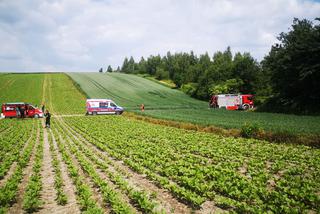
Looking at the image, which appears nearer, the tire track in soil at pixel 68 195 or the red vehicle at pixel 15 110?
the tire track in soil at pixel 68 195

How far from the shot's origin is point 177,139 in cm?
1938

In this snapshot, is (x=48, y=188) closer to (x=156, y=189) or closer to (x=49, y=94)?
(x=156, y=189)

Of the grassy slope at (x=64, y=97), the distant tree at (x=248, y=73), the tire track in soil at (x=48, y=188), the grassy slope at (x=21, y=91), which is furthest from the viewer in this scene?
the distant tree at (x=248, y=73)

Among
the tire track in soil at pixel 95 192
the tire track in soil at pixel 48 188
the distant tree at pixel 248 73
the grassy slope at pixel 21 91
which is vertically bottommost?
the tire track in soil at pixel 48 188

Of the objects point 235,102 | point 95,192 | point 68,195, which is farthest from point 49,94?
point 95,192

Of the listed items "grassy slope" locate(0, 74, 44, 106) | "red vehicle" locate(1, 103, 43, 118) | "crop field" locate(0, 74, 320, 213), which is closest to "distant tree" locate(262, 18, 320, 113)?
"crop field" locate(0, 74, 320, 213)

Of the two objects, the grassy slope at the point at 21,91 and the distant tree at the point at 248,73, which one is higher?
the distant tree at the point at 248,73

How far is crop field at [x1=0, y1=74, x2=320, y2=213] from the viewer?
7629 mm

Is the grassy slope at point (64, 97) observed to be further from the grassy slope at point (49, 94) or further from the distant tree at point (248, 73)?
the distant tree at point (248, 73)

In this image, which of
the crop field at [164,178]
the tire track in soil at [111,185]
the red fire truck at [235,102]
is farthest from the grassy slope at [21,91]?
the tire track in soil at [111,185]

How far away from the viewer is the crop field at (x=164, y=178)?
7.63 meters

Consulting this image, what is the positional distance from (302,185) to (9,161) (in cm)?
1351

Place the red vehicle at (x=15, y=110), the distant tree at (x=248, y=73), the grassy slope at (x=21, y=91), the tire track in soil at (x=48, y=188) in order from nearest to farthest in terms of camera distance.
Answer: the tire track in soil at (x=48, y=188) → the red vehicle at (x=15, y=110) → the grassy slope at (x=21, y=91) → the distant tree at (x=248, y=73)

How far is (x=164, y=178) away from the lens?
991 cm
